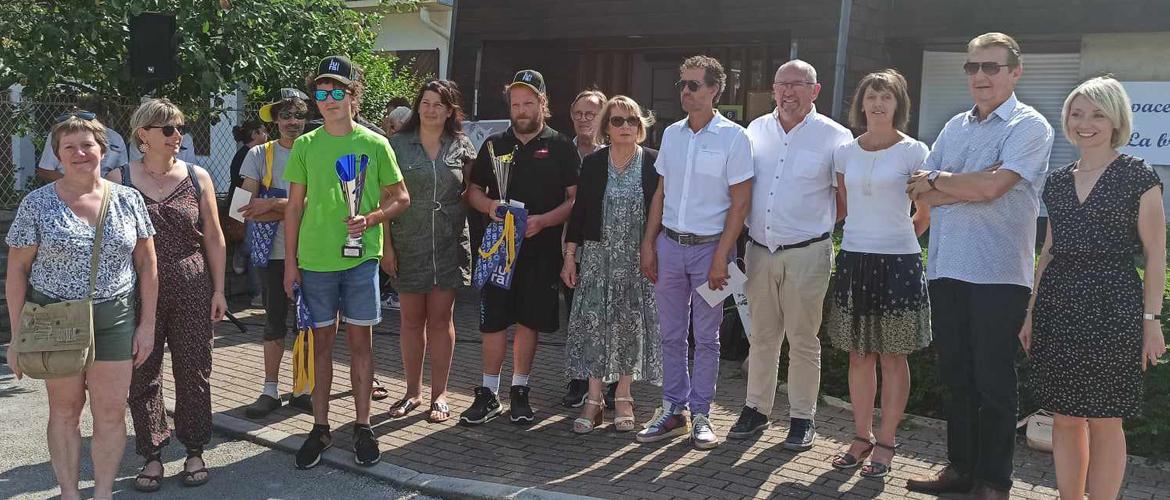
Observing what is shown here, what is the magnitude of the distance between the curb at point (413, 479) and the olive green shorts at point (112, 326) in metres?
1.21

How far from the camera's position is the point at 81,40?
28.6 feet

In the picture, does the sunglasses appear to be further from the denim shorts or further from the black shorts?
the black shorts

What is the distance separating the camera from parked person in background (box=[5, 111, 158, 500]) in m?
4.33

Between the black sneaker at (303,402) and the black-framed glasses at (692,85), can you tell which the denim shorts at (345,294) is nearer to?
the black sneaker at (303,402)

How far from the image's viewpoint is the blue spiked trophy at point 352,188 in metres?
Result: 5.18

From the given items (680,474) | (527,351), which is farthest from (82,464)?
(680,474)

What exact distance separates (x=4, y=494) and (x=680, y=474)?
315 cm

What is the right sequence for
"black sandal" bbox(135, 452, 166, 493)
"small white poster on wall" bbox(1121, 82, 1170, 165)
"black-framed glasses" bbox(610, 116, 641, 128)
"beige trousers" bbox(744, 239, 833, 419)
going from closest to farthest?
"black sandal" bbox(135, 452, 166, 493) → "beige trousers" bbox(744, 239, 833, 419) → "black-framed glasses" bbox(610, 116, 641, 128) → "small white poster on wall" bbox(1121, 82, 1170, 165)

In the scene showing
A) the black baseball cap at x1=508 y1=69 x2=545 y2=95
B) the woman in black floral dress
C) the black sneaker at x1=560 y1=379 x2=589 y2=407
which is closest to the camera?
the woman in black floral dress

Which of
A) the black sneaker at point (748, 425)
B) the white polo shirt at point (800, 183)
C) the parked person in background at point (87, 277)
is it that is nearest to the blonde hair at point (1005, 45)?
the white polo shirt at point (800, 183)

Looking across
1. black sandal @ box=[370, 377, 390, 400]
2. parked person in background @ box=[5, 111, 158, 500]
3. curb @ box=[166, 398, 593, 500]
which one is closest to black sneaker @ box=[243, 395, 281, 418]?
curb @ box=[166, 398, 593, 500]

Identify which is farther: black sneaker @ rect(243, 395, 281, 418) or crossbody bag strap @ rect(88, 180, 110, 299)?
black sneaker @ rect(243, 395, 281, 418)

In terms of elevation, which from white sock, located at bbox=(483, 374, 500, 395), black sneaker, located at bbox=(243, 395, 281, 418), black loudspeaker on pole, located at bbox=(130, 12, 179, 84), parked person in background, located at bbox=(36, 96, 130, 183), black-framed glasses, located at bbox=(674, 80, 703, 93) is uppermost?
black loudspeaker on pole, located at bbox=(130, 12, 179, 84)

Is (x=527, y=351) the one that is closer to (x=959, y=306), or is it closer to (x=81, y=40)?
(x=959, y=306)
